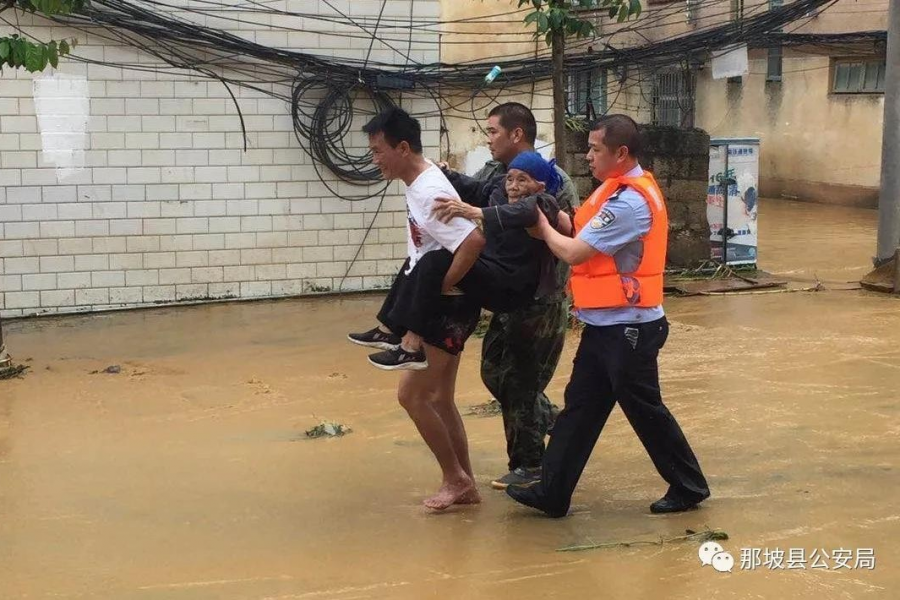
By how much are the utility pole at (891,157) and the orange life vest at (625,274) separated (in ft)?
22.8

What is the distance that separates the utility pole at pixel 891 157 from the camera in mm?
10805

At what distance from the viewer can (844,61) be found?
805 inches

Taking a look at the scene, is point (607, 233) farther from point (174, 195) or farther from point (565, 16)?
point (174, 195)

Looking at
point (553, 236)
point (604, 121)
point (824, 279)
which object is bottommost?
point (824, 279)

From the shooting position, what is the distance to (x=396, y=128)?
473 cm

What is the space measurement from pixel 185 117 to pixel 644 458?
21.1ft

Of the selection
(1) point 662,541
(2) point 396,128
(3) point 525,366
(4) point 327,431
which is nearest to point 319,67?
(4) point 327,431

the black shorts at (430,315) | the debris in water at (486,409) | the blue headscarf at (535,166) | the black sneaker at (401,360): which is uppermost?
the blue headscarf at (535,166)

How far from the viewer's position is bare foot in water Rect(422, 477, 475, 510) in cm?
490

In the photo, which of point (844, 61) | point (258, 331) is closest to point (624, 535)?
point (258, 331)

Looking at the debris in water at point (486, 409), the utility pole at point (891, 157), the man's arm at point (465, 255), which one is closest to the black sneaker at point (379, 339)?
the man's arm at point (465, 255)

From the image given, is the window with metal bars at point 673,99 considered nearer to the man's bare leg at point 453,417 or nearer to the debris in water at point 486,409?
the debris in water at point 486,409

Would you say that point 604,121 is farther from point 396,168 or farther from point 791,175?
point 791,175

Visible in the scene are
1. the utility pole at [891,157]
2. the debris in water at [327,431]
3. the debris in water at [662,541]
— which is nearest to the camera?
the debris in water at [662,541]
